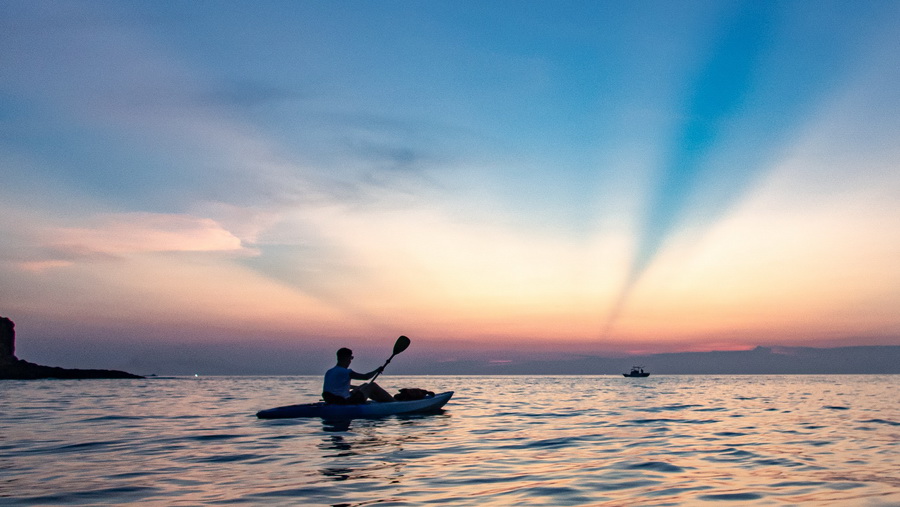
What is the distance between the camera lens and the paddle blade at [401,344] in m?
23.8

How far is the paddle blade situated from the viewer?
78.2ft

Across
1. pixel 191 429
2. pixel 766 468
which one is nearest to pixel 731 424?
pixel 766 468

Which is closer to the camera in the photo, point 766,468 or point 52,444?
point 766,468

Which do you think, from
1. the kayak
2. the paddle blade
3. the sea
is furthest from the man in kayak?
the paddle blade

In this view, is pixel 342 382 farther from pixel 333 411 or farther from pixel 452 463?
pixel 452 463

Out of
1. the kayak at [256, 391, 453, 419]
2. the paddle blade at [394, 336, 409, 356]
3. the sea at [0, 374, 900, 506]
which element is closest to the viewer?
the sea at [0, 374, 900, 506]

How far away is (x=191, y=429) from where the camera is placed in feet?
54.0

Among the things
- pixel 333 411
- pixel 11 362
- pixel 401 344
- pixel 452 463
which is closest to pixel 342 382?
pixel 333 411

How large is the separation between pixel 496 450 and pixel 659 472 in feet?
12.0

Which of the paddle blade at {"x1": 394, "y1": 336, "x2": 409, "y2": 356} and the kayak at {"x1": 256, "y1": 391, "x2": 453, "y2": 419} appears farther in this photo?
the paddle blade at {"x1": 394, "y1": 336, "x2": 409, "y2": 356}

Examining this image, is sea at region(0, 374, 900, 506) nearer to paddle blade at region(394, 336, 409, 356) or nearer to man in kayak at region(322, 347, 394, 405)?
man in kayak at region(322, 347, 394, 405)

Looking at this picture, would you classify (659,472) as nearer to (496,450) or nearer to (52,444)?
(496,450)

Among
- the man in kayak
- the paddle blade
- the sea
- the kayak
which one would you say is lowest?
the sea

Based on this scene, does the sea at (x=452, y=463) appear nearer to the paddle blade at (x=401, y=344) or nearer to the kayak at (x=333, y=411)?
the kayak at (x=333, y=411)
